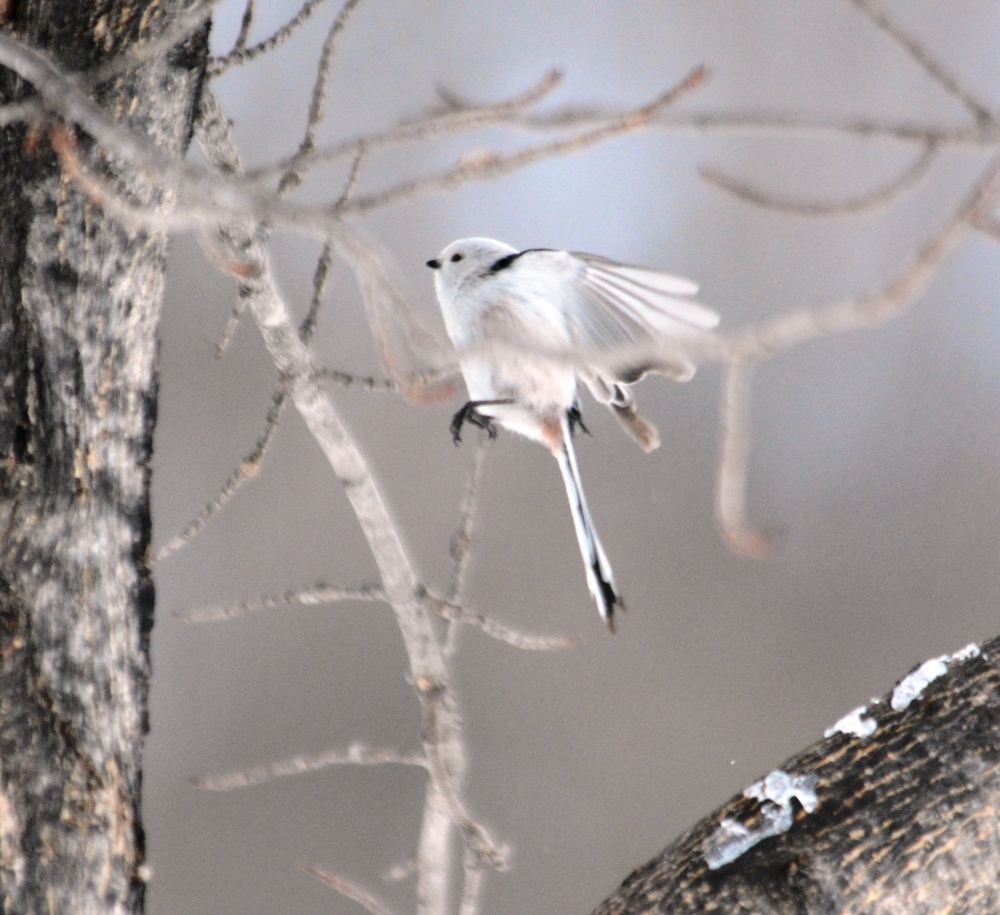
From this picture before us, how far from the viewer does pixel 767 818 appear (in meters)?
0.66

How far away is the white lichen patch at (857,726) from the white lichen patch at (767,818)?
0.14 ft

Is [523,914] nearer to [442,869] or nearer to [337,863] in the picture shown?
[337,863]

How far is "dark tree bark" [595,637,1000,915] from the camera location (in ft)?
2.07

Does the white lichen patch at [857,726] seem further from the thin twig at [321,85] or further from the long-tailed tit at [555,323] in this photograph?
the thin twig at [321,85]

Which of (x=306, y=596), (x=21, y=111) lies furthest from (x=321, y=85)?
(x=306, y=596)

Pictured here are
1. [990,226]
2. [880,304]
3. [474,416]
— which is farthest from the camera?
[474,416]

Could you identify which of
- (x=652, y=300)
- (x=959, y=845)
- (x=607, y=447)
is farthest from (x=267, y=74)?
(x=959, y=845)

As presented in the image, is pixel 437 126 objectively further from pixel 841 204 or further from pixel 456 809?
pixel 456 809

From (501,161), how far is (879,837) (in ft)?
1.45

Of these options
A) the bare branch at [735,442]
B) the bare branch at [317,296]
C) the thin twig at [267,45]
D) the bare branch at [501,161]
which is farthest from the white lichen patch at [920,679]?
the thin twig at [267,45]

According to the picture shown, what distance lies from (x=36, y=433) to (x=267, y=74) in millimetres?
1292

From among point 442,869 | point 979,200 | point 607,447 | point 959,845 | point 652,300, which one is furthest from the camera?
point 607,447

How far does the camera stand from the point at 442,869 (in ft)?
2.66

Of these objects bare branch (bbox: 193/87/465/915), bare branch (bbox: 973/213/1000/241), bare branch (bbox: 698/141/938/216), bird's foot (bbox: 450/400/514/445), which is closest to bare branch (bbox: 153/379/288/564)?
bare branch (bbox: 193/87/465/915)
